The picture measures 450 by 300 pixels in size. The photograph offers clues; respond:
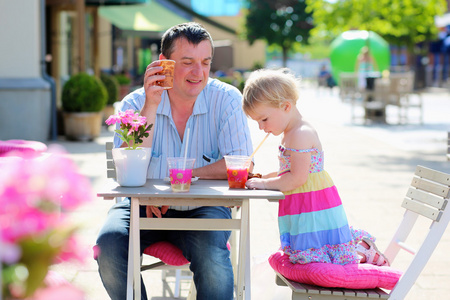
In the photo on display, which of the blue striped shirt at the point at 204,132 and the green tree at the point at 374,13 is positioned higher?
the green tree at the point at 374,13

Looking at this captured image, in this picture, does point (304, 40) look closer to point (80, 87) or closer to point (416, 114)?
point (416, 114)

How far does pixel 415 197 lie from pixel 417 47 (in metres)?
40.1

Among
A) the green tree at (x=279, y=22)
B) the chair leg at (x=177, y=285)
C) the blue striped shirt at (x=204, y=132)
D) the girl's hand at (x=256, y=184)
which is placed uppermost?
the green tree at (x=279, y=22)

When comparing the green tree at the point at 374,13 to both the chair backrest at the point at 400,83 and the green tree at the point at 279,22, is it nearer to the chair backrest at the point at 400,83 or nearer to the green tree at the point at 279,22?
the chair backrest at the point at 400,83

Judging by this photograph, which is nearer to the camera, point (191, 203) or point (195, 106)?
point (191, 203)

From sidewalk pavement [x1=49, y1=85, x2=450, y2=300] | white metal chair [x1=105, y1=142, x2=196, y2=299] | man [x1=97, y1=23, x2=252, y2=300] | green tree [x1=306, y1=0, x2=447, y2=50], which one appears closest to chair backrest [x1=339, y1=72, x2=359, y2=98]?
sidewalk pavement [x1=49, y1=85, x2=450, y2=300]

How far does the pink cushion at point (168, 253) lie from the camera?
9.81 feet

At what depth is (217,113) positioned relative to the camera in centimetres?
327

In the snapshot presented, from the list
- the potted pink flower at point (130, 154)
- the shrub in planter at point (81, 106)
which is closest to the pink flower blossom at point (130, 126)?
the potted pink flower at point (130, 154)

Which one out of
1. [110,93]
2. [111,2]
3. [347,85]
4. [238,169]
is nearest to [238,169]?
[238,169]

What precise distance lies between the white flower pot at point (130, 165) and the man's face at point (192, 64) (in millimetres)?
608

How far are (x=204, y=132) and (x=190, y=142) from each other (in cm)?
9

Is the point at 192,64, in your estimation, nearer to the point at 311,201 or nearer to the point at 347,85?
the point at 311,201

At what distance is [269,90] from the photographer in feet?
8.93
